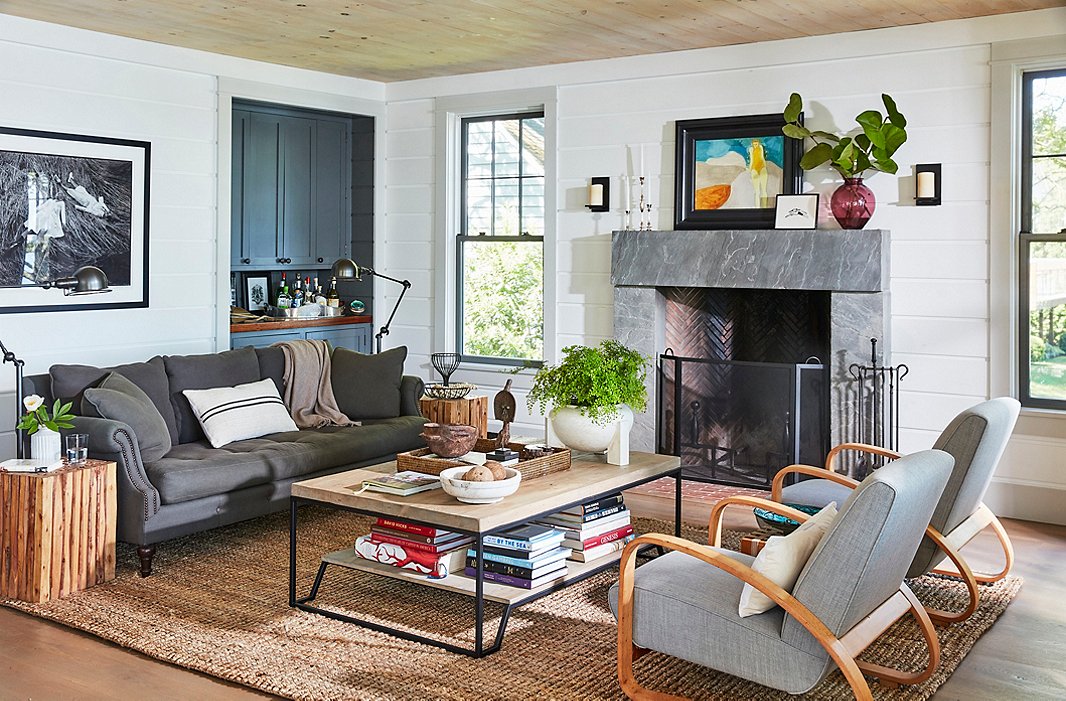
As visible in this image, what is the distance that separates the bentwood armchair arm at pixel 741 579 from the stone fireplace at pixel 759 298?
8.93 ft

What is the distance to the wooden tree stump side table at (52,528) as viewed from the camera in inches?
161

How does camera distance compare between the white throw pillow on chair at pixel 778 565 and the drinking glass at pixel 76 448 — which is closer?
the white throw pillow on chair at pixel 778 565

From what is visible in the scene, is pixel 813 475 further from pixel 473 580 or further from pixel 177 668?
pixel 177 668

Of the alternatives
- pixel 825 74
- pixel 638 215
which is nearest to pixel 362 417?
pixel 638 215

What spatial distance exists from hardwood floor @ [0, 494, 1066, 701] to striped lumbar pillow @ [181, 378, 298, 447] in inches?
57.8

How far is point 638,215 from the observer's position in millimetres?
6672

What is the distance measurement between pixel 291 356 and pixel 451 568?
257cm

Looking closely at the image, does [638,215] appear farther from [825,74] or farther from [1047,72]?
[1047,72]

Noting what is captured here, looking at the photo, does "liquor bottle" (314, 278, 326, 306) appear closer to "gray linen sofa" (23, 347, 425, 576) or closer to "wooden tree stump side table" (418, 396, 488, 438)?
"gray linen sofa" (23, 347, 425, 576)

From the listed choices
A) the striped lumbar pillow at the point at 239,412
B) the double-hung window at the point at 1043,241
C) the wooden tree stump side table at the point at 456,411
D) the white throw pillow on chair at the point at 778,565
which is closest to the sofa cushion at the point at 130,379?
the striped lumbar pillow at the point at 239,412

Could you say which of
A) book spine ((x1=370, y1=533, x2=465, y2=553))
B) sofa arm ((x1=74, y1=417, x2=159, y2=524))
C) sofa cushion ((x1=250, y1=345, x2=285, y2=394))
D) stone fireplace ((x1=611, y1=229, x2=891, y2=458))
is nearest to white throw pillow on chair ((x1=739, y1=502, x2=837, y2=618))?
book spine ((x1=370, y1=533, x2=465, y2=553))

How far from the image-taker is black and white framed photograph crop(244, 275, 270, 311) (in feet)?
24.3

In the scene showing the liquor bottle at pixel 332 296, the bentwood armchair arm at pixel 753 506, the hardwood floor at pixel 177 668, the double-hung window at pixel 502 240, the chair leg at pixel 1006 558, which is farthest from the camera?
the liquor bottle at pixel 332 296

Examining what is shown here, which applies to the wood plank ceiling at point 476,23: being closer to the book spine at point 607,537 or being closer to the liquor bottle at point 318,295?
the liquor bottle at point 318,295
